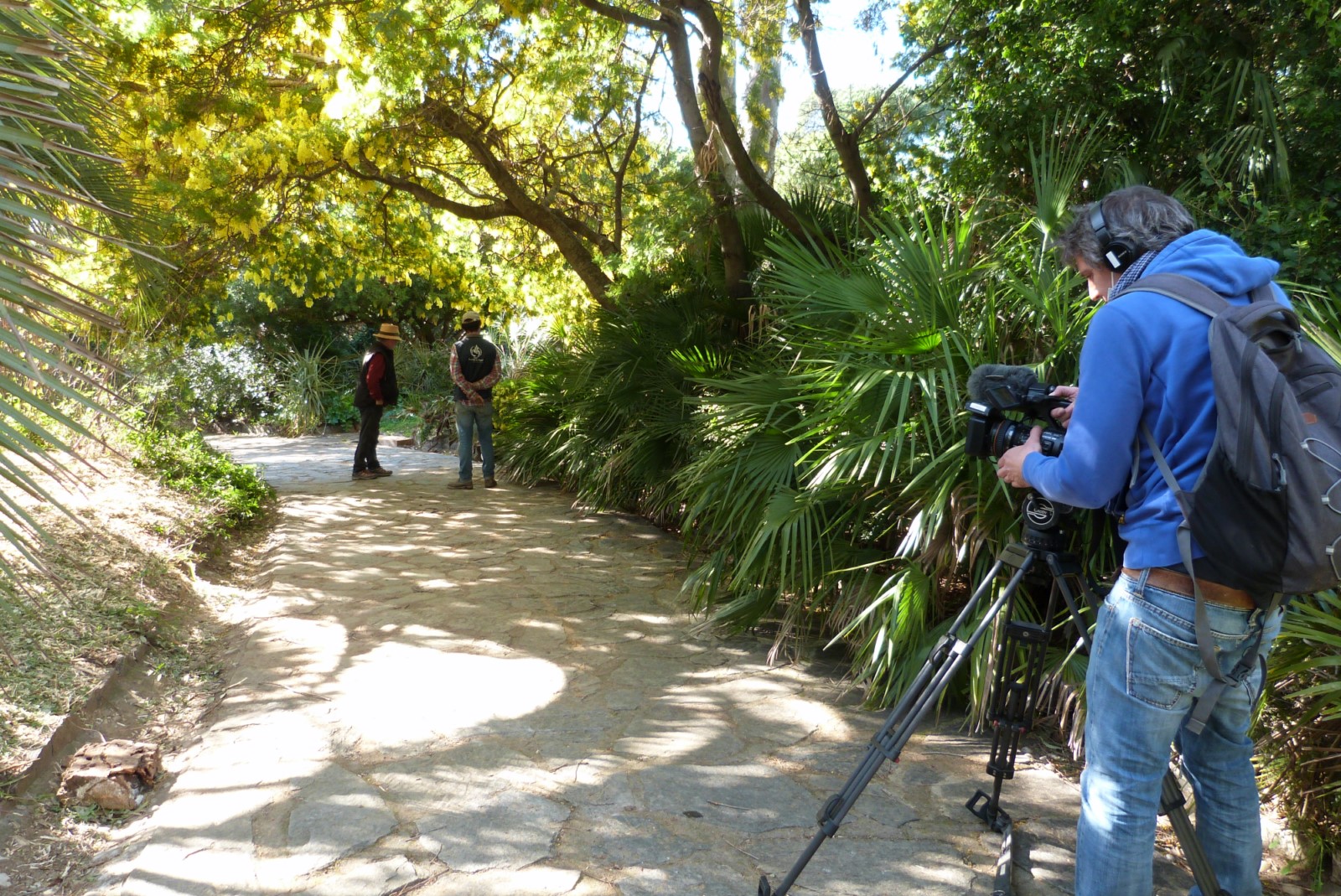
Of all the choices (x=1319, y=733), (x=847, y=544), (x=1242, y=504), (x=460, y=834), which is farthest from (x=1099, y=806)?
(x=847, y=544)

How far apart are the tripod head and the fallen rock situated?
3.21 metres

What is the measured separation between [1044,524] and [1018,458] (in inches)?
9.7

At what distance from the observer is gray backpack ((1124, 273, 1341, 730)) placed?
204 cm

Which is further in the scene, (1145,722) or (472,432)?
(472,432)

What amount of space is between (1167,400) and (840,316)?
10.5 feet

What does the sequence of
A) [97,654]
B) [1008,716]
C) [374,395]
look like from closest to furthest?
[1008,716] → [97,654] → [374,395]

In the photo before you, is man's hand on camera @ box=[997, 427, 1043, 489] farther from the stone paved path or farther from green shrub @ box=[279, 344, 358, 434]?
green shrub @ box=[279, 344, 358, 434]

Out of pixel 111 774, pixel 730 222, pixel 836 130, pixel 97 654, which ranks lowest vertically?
pixel 111 774

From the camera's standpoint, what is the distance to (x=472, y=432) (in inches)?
398

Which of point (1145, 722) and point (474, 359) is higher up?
point (474, 359)

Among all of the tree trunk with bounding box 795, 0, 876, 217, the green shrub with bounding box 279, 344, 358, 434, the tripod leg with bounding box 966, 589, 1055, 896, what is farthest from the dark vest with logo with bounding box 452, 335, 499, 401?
the green shrub with bounding box 279, 344, 358, 434

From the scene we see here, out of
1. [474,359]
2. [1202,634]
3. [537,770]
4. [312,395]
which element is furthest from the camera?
[312,395]

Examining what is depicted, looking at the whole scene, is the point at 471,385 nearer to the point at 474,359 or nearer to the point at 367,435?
the point at 474,359

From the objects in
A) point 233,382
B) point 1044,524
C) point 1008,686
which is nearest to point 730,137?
point 1008,686
